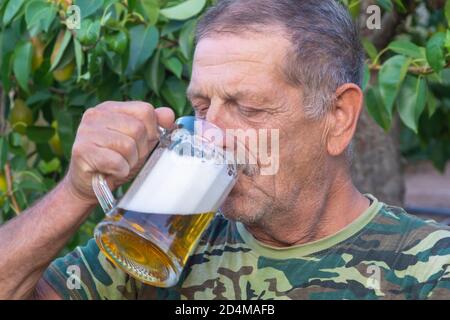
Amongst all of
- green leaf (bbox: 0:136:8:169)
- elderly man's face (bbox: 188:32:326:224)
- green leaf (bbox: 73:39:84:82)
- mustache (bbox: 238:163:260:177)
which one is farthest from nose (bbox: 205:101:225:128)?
green leaf (bbox: 0:136:8:169)

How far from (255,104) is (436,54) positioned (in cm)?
73

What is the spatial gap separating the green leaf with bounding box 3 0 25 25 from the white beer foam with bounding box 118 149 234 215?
1.03 meters

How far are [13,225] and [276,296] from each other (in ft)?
1.98

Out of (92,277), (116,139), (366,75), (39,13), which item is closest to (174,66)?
(39,13)

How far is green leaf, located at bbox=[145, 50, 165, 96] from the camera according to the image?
3098 mm

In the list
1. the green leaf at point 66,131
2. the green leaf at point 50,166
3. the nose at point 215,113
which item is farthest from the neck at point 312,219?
the green leaf at point 50,166

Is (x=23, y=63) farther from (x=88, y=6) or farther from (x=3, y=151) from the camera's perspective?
(x=88, y=6)

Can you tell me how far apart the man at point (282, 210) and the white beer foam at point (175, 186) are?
0.37 feet

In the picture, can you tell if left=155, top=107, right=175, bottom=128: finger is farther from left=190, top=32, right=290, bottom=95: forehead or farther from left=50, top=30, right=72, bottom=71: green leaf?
left=50, top=30, right=72, bottom=71: green leaf

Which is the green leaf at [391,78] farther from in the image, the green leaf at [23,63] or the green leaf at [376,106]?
the green leaf at [23,63]

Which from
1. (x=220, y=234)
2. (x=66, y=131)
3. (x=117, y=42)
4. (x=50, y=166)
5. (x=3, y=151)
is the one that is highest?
(x=117, y=42)

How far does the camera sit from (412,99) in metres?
3.04

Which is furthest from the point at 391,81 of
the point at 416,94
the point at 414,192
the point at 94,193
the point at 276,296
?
the point at 414,192

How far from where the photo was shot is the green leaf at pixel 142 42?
Result: 303 cm
